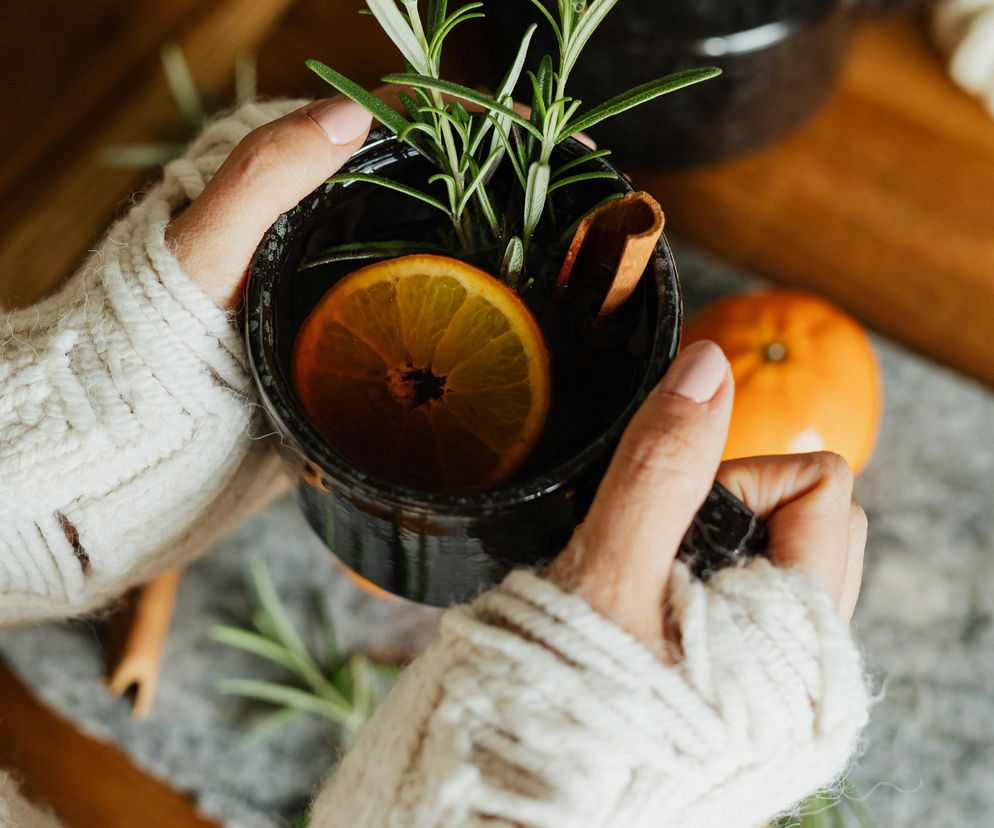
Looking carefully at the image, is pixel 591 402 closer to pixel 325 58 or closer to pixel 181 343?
pixel 181 343

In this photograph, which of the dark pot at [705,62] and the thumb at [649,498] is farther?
the dark pot at [705,62]

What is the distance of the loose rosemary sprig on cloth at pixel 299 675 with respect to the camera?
63 centimetres

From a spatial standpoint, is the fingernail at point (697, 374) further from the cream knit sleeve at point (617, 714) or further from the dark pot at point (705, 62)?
the dark pot at point (705, 62)

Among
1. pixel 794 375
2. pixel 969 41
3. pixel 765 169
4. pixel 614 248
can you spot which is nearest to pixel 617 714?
pixel 614 248

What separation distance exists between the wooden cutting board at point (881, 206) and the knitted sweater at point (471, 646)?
0.46m

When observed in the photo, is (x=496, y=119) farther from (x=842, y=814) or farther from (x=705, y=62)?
(x=842, y=814)

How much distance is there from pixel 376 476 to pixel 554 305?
12cm

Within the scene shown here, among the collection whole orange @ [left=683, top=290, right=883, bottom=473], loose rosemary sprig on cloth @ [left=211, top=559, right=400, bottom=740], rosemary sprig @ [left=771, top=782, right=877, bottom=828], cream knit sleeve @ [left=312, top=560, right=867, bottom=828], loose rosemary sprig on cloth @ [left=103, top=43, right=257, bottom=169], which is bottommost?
rosemary sprig @ [left=771, top=782, right=877, bottom=828]

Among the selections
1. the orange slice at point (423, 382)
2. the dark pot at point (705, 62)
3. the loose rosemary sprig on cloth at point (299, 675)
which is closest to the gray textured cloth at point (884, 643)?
the loose rosemary sprig on cloth at point (299, 675)

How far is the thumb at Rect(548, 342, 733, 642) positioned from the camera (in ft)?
1.07

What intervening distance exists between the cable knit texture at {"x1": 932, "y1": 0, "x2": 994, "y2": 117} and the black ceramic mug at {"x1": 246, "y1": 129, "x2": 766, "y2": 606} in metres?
0.54

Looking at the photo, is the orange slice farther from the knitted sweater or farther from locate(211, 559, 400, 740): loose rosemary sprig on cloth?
locate(211, 559, 400, 740): loose rosemary sprig on cloth

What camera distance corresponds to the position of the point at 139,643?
639mm

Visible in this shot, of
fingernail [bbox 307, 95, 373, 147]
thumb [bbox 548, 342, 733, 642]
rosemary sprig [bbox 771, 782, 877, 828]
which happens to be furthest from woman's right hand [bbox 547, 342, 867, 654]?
rosemary sprig [bbox 771, 782, 877, 828]
